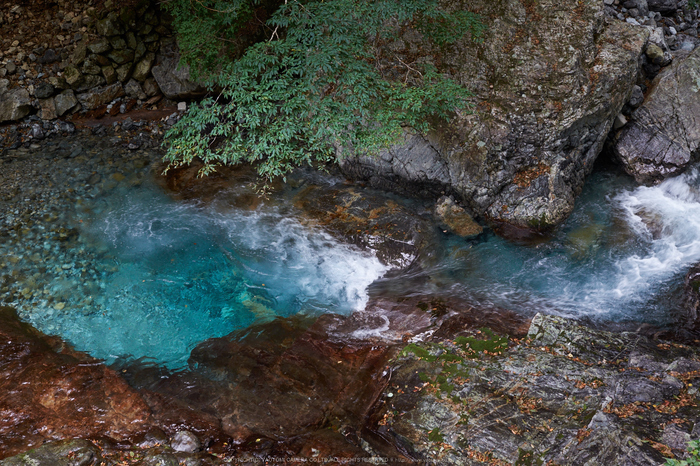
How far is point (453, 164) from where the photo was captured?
10.8 meters

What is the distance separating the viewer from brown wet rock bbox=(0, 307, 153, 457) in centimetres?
616

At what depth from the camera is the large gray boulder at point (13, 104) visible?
41.8 ft

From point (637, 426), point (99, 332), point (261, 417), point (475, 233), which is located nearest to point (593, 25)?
point (475, 233)

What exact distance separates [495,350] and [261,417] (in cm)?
378

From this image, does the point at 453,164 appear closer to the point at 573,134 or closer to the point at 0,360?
the point at 573,134

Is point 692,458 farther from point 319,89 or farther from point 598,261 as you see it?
point 319,89

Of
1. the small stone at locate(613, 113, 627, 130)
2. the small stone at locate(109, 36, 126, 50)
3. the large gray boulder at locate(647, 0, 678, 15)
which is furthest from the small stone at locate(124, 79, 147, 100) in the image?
the large gray boulder at locate(647, 0, 678, 15)

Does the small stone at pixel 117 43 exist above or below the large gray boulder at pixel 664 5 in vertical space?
below

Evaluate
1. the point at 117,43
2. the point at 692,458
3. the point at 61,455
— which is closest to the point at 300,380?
the point at 61,455

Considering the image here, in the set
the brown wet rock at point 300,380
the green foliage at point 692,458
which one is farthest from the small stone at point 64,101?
the green foliage at point 692,458

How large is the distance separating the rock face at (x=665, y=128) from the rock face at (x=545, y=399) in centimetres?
594

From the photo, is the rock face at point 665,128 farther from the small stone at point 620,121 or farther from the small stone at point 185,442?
the small stone at point 185,442

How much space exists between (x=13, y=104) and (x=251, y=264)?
9332 millimetres

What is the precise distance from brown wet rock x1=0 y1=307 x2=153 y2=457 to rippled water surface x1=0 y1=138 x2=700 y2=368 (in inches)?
15.5
